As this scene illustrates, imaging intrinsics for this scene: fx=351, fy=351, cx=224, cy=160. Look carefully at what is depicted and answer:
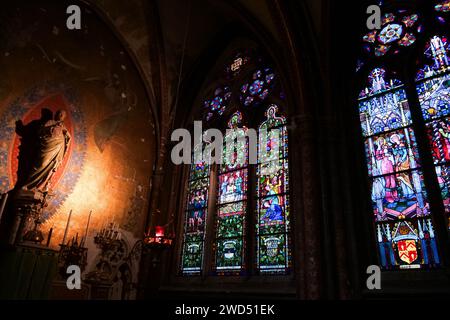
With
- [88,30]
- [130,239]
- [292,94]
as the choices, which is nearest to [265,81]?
[292,94]

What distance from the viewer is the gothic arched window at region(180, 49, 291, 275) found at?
25.4 ft

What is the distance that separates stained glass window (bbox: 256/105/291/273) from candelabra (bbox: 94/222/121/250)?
3.56 m

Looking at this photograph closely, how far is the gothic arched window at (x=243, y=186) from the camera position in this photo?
7.75 metres

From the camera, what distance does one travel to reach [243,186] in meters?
8.67

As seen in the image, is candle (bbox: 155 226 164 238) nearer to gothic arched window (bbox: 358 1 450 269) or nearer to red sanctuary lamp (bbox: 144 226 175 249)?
red sanctuary lamp (bbox: 144 226 175 249)

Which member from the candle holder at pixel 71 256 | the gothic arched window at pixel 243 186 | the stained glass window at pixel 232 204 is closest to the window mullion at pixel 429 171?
the gothic arched window at pixel 243 186

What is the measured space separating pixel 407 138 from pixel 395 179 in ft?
2.82

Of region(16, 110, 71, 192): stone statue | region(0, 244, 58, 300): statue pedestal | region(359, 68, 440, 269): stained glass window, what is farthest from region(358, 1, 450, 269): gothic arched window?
region(16, 110, 71, 192): stone statue

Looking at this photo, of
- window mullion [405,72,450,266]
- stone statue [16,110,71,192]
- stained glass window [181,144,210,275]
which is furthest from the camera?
stained glass window [181,144,210,275]

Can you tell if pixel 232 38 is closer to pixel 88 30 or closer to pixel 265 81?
pixel 265 81

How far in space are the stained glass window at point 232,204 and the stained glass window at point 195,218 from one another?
1.56 ft

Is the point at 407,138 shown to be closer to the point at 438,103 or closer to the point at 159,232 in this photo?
the point at 438,103

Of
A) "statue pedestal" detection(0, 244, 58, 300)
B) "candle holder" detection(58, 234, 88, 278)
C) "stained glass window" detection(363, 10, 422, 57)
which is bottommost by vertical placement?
"statue pedestal" detection(0, 244, 58, 300)

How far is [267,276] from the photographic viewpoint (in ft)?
24.0
